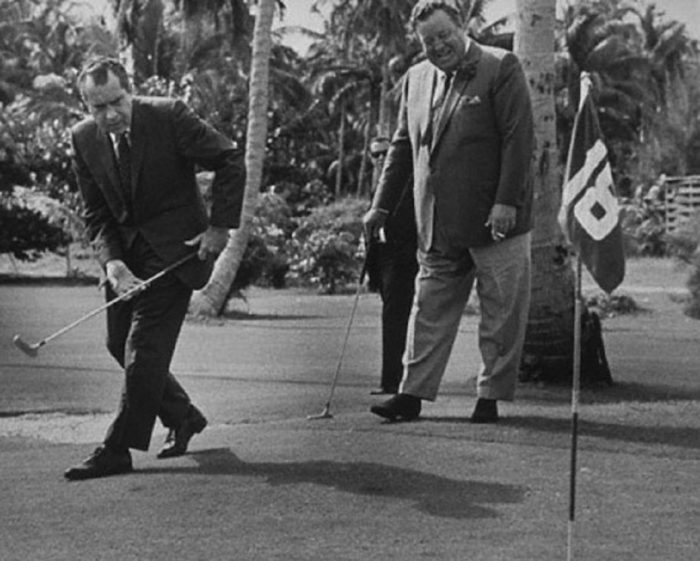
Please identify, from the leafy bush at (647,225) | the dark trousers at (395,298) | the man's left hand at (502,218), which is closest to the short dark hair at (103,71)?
the man's left hand at (502,218)

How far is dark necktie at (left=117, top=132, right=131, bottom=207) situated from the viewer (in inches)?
309

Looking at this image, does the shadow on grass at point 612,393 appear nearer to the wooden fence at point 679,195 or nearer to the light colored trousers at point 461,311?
the light colored trousers at point 461,311

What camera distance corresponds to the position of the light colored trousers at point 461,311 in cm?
866

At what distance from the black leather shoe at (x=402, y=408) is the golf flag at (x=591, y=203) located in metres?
3.04

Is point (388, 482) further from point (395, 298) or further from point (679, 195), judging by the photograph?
point (679, 195)

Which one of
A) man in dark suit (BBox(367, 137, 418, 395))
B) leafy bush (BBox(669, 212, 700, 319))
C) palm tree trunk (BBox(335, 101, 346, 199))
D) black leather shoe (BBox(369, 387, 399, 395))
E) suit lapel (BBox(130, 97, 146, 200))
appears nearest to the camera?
suit lapel (BBox(130, 97, 146, 200))

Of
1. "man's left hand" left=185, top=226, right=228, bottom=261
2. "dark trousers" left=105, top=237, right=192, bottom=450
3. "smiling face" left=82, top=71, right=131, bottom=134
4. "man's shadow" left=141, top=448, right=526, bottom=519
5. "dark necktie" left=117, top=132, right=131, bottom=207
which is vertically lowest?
"man's shadow" left=141, top=448, right=526, bottom=519

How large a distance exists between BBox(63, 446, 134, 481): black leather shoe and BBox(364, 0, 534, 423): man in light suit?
1599mm

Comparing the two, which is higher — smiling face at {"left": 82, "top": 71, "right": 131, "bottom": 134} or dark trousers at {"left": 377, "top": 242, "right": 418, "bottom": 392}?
smiling face at {"left": 82, "top": 71, "right": 131, "bottom": 134}

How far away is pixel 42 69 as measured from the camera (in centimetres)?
7594

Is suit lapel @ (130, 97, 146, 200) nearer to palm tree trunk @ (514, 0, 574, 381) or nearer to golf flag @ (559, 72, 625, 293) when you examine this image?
golf flag @ (559, 72, 625, 293)

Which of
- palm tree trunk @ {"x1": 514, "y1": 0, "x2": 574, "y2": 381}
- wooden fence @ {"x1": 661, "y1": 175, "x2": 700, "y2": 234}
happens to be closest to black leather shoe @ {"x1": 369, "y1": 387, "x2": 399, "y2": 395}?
palm tree trunk @ {"x1": 514, "y1": 0, "x2": 574, "y2": 381}

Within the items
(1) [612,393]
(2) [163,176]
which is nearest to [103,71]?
(2) [163,176]

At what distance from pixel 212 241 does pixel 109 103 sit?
0.79m
